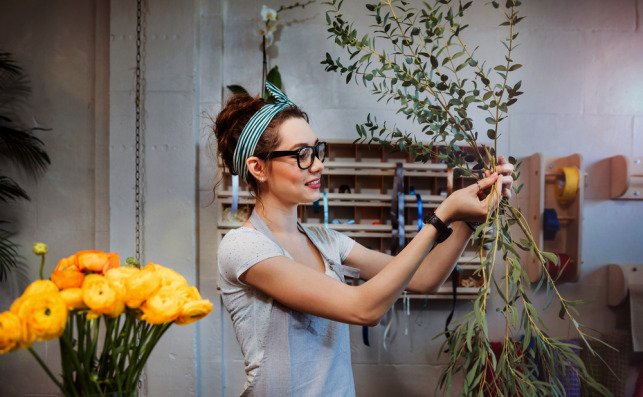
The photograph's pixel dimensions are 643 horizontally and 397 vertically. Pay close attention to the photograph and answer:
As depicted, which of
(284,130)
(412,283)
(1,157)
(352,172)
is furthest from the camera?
(1,157)

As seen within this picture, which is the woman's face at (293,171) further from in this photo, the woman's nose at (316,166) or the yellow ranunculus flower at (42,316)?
the yellow ranunculus flower at (42,316)

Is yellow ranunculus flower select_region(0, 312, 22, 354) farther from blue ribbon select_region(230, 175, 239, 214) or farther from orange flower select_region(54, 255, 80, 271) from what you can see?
blue ribbon select_region(230, 175, 239, 214)

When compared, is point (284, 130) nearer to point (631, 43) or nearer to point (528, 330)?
point (528, 330)

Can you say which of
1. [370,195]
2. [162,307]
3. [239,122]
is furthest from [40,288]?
[370,195]

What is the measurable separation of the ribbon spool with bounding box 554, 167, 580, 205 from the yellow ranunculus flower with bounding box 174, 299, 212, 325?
6.99 ft

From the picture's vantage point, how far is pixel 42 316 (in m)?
0.55

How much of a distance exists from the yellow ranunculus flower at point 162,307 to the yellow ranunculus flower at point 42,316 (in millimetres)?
100

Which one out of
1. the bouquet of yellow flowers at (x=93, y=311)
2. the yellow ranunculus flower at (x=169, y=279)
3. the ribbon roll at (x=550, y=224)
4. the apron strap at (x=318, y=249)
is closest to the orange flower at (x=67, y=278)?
the bouquet of yellow flowers at (x=93, y=311)

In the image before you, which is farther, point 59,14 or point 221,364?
point 59,14

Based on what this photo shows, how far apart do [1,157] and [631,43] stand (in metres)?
3.51

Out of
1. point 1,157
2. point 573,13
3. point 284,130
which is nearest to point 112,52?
point 1,157

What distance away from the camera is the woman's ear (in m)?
1.25

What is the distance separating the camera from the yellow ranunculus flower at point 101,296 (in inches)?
23.1

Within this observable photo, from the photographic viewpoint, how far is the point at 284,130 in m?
1.24
